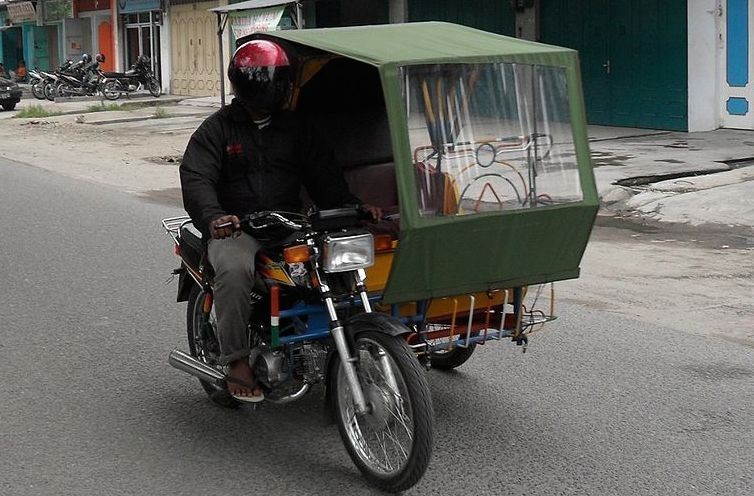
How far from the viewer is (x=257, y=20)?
2083 cm

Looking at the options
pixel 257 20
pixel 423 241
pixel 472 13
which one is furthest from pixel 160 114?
pixel 423 241

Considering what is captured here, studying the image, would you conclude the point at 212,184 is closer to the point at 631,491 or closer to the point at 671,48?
the point at 631,491

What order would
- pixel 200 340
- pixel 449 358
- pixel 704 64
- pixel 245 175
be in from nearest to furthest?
1. pixel 245 175
2. pixel 200 340
3. pixel 449 358
4. pixel 704 64

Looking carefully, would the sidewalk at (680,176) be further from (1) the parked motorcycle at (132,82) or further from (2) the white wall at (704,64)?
(1) the parked motorcycle at (132,82)

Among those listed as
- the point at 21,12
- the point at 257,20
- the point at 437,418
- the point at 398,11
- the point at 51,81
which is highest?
the point at 21,12

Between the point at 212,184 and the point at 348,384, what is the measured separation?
3.70 ft

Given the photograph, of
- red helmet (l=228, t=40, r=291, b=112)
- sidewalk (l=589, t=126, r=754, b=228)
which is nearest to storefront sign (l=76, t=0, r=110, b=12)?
sidewalk (l=589, t=126, r=754, b=228)

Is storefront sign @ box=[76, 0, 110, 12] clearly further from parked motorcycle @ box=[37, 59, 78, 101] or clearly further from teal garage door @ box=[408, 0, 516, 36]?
teal garage door @ box=[408, 0, 516, 36]

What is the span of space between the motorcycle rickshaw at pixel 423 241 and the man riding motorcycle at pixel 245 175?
0.12 metres

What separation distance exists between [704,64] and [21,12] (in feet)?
111

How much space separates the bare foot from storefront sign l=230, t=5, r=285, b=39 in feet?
52.5

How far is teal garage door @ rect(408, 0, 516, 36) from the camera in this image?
20.6 m

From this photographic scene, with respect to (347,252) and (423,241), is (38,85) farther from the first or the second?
(423,241)

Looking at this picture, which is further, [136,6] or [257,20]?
[136,6]
